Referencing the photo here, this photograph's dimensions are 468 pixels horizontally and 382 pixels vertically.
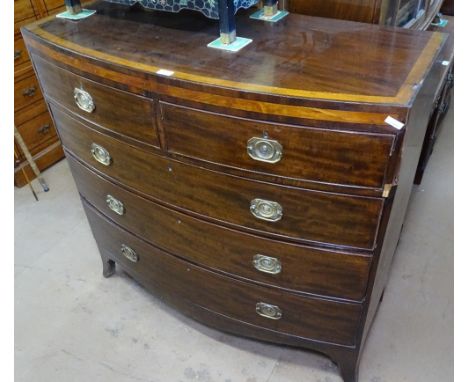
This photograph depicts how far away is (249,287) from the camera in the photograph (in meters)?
1.18

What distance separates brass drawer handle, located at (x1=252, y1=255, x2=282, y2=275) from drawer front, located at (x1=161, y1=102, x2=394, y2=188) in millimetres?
271

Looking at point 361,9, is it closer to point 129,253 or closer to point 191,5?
point 191,5

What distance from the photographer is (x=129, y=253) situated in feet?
4.77

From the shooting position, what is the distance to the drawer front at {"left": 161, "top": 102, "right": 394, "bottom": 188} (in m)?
0.81

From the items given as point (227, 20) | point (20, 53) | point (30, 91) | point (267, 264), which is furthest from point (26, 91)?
point (267, 264)

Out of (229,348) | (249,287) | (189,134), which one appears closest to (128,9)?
(189,134)

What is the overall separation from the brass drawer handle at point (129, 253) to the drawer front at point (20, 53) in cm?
123

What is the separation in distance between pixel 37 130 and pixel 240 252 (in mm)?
1665

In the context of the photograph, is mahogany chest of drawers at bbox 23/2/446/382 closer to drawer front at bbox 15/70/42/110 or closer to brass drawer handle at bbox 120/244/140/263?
brass drawer handle at bbox 120/244/140/263

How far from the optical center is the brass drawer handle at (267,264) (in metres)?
1.08

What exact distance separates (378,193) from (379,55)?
312 millimetres

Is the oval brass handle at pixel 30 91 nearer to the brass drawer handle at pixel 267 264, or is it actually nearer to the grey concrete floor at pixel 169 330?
the grey concrete floor at pixel 169 330

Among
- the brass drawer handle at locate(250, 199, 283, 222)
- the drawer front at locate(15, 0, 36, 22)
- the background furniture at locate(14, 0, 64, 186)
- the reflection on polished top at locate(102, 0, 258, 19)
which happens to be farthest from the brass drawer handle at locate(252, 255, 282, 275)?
the drawer front at locate(15, 0, 36, 22)
